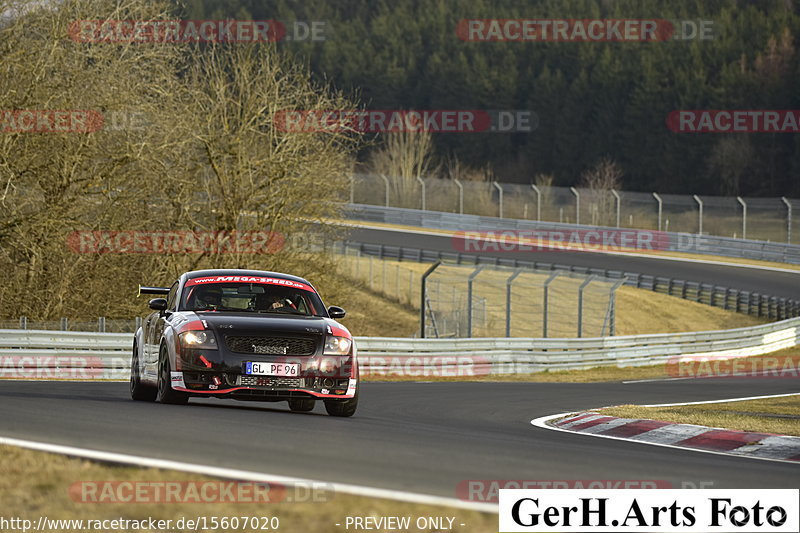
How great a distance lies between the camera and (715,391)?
22.4 meters

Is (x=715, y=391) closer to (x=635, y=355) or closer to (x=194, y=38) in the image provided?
(x=635, y=355)

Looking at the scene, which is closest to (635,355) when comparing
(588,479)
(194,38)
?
(194,38)

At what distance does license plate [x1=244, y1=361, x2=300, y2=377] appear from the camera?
12.0 metres

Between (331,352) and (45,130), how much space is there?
14.8m

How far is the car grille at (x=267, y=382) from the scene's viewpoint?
473 inches

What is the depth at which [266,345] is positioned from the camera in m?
12.1

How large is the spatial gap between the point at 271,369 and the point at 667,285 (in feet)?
130
